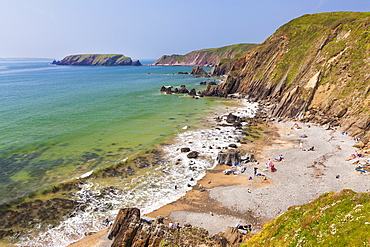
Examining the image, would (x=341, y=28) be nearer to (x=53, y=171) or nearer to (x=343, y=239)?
(x=343, y=239)

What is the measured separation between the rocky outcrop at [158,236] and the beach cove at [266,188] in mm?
2708

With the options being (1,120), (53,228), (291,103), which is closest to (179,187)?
(53,228)

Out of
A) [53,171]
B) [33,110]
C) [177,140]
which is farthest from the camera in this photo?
[33,110]

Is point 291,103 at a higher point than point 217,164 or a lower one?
higher

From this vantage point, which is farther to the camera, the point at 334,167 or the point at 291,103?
the point at 291,103

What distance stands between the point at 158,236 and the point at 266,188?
18.0 meters

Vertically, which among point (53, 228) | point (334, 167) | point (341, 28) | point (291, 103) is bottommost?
point (53, 228)

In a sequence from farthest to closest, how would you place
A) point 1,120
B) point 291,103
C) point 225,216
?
point 291,103 < point 1,120 < point 225,216

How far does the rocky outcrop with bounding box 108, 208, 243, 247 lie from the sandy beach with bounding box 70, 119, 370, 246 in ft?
8.94

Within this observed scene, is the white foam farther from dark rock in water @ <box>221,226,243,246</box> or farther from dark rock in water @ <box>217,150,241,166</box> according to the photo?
dark rock in water @ <box>221,226,243,246</box>

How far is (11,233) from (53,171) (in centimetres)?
1387

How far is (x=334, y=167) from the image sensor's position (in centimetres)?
3541

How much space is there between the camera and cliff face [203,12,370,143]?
2234 inches

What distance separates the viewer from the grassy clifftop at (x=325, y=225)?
13.6 meters
